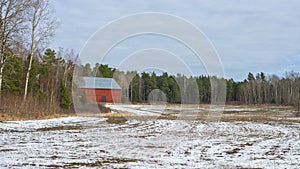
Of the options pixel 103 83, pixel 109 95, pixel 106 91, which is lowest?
pixel 109 95

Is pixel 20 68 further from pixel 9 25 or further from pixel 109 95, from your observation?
pixel 109 95

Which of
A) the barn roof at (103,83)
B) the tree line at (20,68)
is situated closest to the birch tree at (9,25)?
the tree line at (20,68)

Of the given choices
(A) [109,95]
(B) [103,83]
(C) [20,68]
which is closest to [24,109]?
(C) [20,68]

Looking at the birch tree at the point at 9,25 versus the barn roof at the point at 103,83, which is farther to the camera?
the barn roof at the point at 103,83

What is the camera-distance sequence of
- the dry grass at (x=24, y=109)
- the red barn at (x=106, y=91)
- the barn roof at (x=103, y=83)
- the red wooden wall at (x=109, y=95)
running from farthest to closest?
the red wooden wall at (x=109, y=95)
the red barn at (x=106, y=91)
the barn roof at (x=103, y=83)
the dry grass at (x=24, y=109)

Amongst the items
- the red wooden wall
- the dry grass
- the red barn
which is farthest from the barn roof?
the dry grass

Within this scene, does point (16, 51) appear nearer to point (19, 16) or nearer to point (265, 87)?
point (19, 16)

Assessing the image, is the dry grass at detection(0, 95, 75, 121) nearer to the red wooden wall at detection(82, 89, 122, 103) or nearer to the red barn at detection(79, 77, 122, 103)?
the red barn at detection(79, 77, 122, 103)

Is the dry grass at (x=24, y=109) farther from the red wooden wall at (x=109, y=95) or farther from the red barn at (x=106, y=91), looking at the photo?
the red wooden wall at (x=109, y=95)

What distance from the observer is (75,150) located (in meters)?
10.8

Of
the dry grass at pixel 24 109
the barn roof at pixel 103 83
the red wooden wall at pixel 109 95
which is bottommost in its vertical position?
the dry grass at pixel 24 109

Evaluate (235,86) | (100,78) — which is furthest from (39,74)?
(235,86)

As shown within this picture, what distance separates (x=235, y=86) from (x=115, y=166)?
9173 cm

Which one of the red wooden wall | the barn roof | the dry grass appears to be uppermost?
the barn roof
